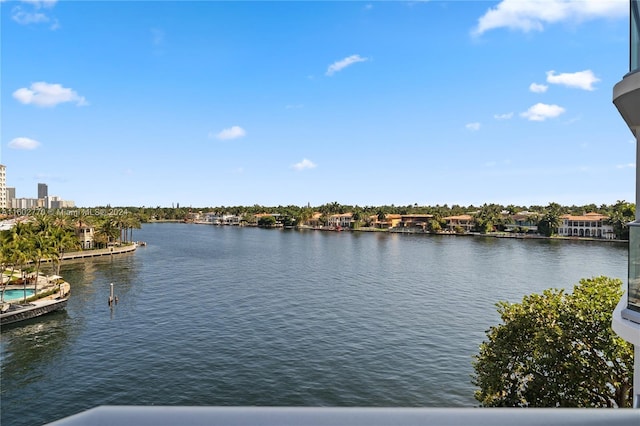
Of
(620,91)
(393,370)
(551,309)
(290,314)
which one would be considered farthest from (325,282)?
(620,91)

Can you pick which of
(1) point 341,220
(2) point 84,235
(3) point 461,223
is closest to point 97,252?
(2) point 84,235

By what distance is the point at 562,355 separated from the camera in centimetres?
1198

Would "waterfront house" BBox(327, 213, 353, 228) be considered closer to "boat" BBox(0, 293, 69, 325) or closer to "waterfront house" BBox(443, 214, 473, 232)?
"waterfront house" BBox(443, 214, 473, 232)

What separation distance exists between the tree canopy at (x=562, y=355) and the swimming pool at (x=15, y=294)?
3431 cm

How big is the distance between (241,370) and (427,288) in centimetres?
2585

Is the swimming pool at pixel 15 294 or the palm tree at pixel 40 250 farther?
the palm tree at pixel 40 250

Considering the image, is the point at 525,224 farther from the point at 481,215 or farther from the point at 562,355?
the point at 562,355

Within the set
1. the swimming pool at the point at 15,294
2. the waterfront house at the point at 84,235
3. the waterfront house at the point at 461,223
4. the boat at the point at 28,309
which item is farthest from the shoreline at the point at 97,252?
the waterfront house at the point at 461,223

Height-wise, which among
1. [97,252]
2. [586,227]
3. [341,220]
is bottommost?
[97,252]

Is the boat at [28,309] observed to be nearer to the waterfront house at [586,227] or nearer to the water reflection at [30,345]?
the water reflection at [30,345]

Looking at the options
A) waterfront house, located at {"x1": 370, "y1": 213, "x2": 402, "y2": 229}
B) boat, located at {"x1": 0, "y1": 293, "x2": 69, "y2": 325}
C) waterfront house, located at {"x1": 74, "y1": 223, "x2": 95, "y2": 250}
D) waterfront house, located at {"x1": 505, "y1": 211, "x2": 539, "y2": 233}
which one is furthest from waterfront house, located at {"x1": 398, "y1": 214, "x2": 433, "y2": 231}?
boat, located at {"x1": 0, "y1": 293, "x2": 69, "y2": 325}

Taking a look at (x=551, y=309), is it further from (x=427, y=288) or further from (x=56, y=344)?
(x=427, y=288)

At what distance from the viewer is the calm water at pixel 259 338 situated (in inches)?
773

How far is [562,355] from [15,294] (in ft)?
128
